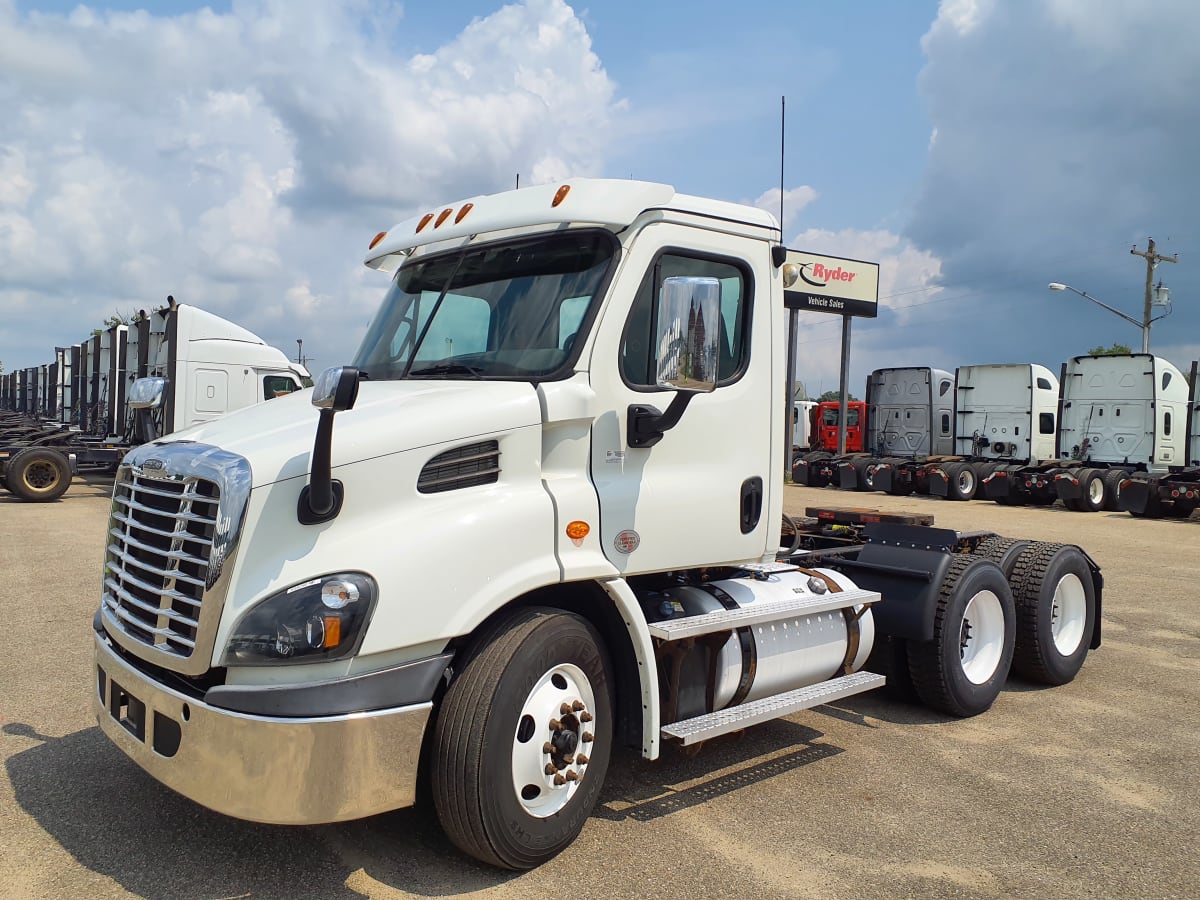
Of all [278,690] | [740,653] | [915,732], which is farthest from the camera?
[915,732]

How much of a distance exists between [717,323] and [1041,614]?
164 inches

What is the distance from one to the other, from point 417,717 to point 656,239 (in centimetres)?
232

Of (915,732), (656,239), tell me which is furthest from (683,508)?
(915,732)

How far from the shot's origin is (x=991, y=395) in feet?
85.4

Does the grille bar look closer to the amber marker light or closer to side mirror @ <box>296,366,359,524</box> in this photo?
side mirror @ <box>296,366,359,524</box>

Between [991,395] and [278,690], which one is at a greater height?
[991,395]

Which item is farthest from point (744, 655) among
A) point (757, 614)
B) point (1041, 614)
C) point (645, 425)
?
point (1041, 614)

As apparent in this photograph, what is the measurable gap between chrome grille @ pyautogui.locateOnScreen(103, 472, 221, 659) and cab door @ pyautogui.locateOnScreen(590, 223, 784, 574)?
5.14 ft

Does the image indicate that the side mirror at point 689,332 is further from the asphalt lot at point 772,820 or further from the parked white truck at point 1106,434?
the parked white truck at point 1106,434

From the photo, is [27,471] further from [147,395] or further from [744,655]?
[744,655]

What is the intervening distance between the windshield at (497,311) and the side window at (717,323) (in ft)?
0.75

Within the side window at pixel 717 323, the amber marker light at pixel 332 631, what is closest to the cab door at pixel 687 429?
the side window at pixel 717 323

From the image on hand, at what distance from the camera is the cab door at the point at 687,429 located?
4.12 m

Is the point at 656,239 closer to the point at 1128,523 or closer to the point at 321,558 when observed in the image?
the point at 321,558
